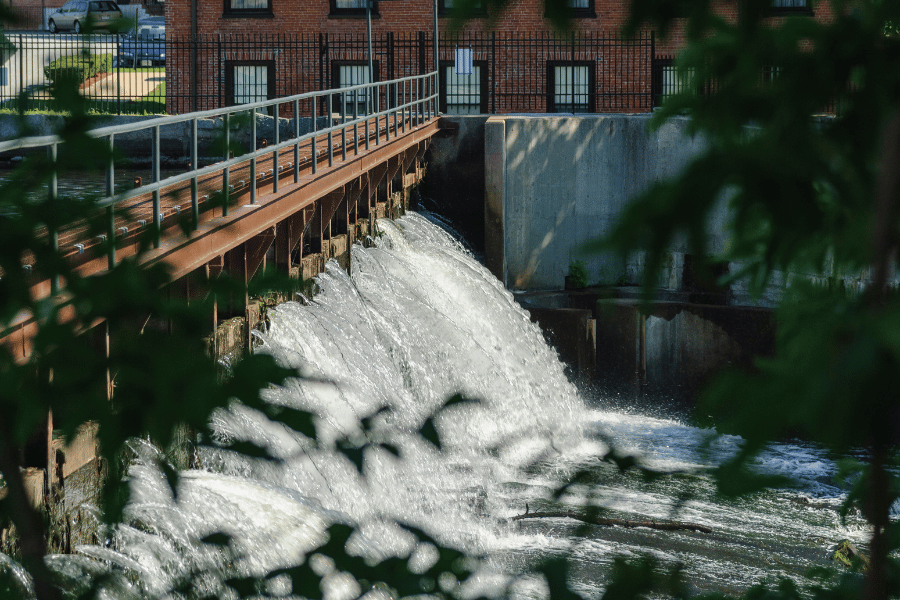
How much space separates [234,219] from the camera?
7.52 meters

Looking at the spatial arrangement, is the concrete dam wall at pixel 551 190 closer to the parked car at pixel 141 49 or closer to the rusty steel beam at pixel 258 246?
the parked car at pixel 141 49

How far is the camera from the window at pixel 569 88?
2578 centimetres

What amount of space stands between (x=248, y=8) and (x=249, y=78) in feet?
6.24

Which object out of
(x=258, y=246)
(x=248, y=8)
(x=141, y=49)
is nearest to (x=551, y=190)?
(x=258, y=246)

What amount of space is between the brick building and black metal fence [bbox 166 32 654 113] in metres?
0.03

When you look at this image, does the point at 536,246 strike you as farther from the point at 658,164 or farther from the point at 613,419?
the point at 613,419

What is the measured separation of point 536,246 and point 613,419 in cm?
404

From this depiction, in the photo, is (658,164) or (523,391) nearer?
(523,391)

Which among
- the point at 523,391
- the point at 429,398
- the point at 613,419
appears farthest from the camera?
the point at 613,419

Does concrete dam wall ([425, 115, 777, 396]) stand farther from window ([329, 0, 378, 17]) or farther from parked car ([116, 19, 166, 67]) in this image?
window ([329, 0, 378, 17])

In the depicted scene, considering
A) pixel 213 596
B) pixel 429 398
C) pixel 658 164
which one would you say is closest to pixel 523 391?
pixel 429 398

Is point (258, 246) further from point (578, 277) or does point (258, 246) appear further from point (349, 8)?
point (349, 8)

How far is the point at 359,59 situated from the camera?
2638 centimetres

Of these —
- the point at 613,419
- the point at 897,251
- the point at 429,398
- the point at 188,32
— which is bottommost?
the point at 613,419
